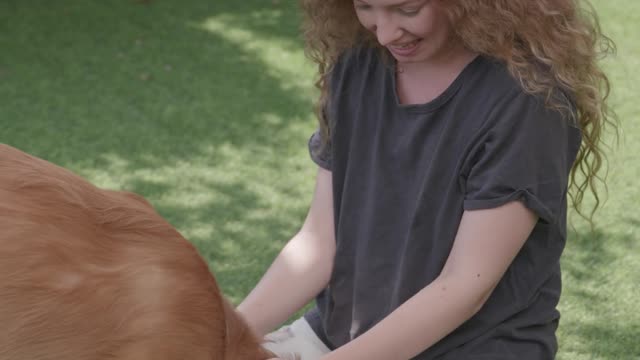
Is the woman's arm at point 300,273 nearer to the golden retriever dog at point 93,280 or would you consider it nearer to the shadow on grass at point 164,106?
the golden retriever dog at point 93,280

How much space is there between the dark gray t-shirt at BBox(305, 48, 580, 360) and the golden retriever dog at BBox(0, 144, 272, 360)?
744 millimetres

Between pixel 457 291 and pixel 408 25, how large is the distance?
0.57 meters

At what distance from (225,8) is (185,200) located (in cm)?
327

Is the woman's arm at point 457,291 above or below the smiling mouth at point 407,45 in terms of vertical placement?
below

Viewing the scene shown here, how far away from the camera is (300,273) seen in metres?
2.77

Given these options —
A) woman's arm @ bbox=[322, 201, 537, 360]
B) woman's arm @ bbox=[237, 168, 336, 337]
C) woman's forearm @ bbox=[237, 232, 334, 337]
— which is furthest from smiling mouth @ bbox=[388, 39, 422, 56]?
woman's forearm @ bbox=[237, 232, 334, 337]

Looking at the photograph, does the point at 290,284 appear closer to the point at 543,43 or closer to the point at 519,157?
the point at 519,157

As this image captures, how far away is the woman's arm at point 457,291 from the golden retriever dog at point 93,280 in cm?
53

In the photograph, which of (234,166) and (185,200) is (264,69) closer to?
(234,166)

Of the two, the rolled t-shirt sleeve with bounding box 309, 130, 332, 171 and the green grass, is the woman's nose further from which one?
the green grass

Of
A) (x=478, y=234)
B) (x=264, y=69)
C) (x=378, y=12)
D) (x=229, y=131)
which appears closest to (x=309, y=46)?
(x=378, y=12)

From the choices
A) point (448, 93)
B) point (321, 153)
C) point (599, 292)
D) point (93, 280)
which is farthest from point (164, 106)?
point (93, 280)

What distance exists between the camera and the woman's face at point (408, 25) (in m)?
2.32

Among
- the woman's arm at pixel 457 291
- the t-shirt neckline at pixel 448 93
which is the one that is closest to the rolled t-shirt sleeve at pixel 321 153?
the t-shirt neckline at pixel 448 93
